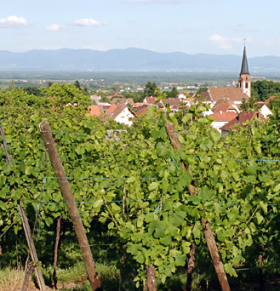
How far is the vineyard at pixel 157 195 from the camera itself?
4438 millimetres

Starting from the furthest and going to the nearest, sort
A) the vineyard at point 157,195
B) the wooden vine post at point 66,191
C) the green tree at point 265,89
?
the green tree at point 265,89, the wooden vine post at point 66,191, the vineyard at point 157,195

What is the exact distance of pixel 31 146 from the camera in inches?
262

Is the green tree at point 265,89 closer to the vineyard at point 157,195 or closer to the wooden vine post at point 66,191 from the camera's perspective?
the vineyard at point 157,195

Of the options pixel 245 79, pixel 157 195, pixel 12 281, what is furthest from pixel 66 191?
pixel 245 79

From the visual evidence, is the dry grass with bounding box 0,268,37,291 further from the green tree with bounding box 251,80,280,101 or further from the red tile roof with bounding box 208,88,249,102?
the red tile roof with bounding box 208,88,249,102

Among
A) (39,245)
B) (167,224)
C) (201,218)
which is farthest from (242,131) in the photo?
(39,245)

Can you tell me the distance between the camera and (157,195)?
4582 mm

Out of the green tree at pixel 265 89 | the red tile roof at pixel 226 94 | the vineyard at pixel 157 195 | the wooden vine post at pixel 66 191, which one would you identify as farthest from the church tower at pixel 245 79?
the wooden vine post at pixel 66 191

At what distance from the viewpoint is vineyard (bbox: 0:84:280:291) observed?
444 centimetres

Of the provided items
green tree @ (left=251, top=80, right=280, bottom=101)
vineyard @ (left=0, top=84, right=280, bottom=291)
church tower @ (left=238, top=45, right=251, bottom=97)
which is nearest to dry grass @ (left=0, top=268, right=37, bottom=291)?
vineyard @ (left=0, top=84, right=280, bottom=291)

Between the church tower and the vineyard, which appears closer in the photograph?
the vineyard

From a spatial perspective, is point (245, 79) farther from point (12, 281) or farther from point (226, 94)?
point (12, 281)

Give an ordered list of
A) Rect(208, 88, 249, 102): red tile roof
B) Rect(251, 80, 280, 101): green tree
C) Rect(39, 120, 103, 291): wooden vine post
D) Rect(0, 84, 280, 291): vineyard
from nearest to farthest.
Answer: Rect(0, 84, 280, 291): vineyard
Rect(39, 120, 103, 291): wooden vine post
Rect(251, 80, 280, 101): green tree
Rect(208, 88, 249, 102): red tile roof

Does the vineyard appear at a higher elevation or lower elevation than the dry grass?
higher
